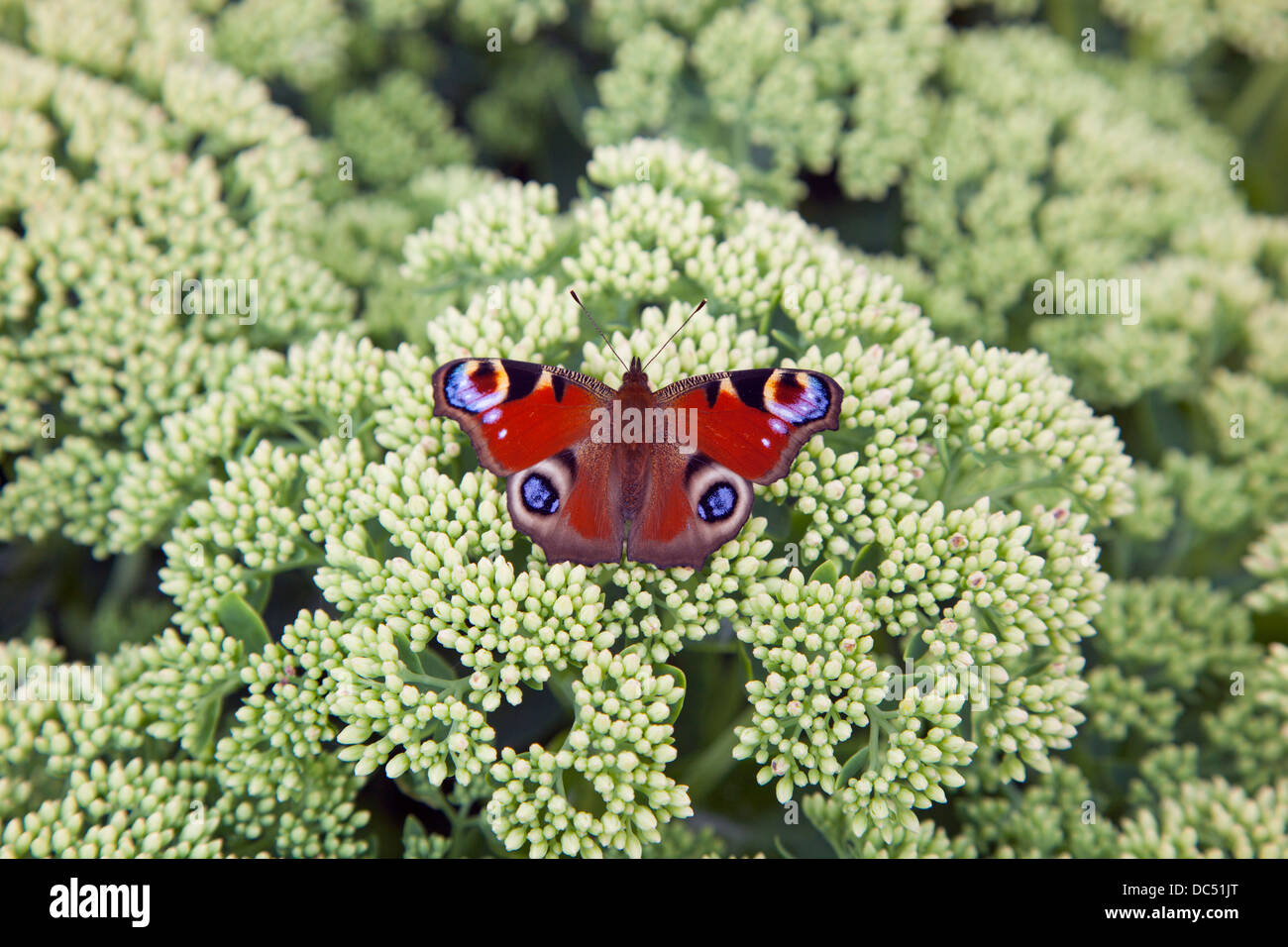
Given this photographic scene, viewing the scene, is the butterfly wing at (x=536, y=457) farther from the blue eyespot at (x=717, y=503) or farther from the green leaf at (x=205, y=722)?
the green leaf at (x=205, y=722)

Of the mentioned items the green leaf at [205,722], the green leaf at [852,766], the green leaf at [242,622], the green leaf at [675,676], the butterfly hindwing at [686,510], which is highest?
the butterfly hindwing at [686,510]

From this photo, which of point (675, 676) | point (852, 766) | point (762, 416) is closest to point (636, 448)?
point (762, 416)

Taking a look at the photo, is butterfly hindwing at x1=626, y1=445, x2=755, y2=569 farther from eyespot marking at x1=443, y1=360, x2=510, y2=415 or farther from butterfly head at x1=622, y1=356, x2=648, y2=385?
eyespot marking at x1=443, y1=360, x2=510, y2=415

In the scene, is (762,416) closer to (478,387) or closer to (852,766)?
(478,387)

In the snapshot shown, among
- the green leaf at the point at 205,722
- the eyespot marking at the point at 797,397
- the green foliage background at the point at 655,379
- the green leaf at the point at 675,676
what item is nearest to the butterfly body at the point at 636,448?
the eyespot marking at the point at 797,397

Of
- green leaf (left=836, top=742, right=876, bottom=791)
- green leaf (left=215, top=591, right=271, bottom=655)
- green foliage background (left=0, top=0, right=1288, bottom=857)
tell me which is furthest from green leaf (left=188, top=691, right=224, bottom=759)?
green leaf (left=836, top=742, right=876, bottom=791)
